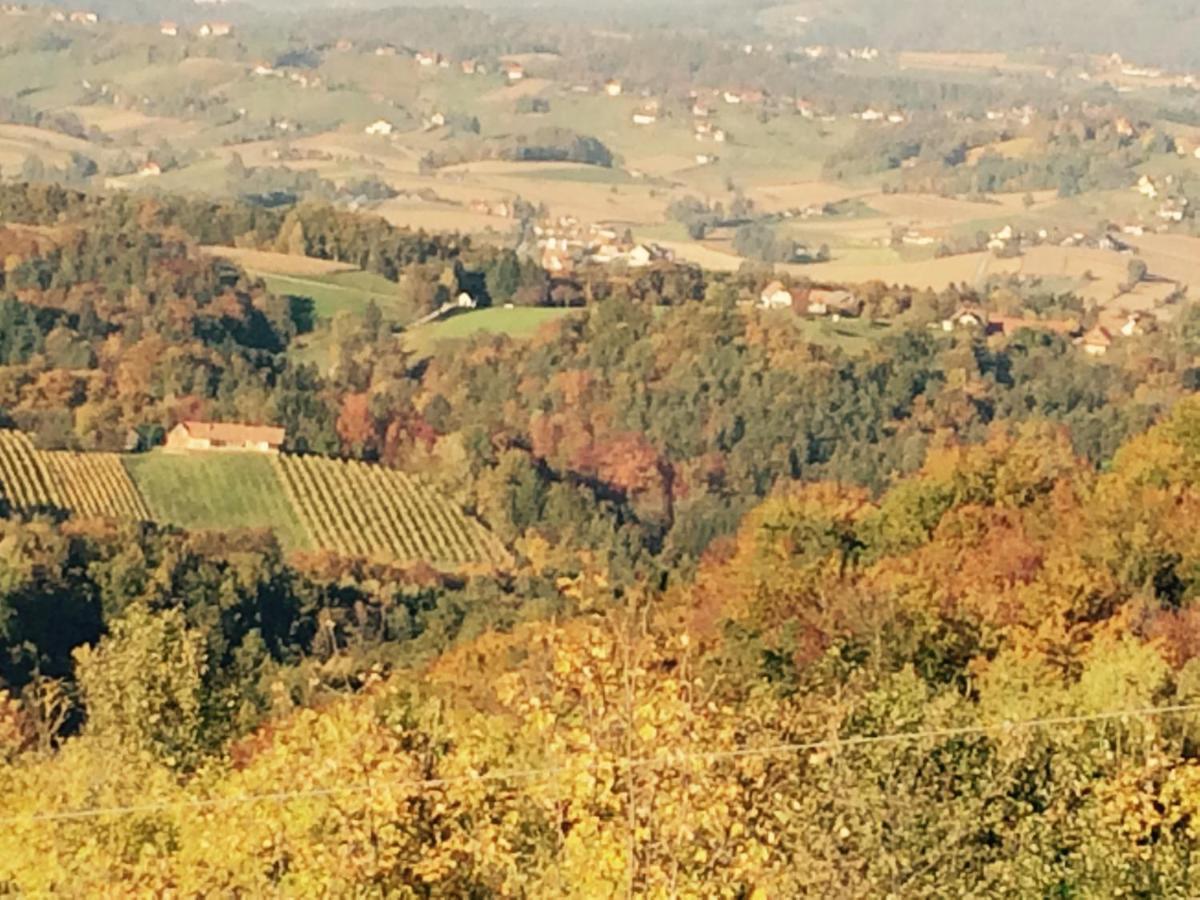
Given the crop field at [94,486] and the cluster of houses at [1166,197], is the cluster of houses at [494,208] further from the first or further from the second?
the crop field at [94,486]

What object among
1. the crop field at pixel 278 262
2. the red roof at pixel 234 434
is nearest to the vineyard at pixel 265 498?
the red roof at pixel 234 434

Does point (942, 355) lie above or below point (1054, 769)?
below

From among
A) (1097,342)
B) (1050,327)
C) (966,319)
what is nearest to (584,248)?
(966,319)

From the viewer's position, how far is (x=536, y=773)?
1245 cm

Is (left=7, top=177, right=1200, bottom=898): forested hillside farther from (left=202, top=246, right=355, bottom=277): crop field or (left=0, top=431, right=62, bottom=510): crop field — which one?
(left=202, top=246, right=355, bottom=277): crop field

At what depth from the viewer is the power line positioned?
11.5 meters

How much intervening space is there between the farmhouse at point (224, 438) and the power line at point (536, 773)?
49.6 metres

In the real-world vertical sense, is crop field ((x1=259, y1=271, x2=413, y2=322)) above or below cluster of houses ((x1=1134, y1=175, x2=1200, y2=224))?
above

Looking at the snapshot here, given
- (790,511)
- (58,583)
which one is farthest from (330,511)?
(790,511)

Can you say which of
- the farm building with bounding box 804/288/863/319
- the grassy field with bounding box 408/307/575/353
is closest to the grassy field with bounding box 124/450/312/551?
the grassy field with bounding box 408/307/575/353

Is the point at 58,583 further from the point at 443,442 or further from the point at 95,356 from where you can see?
the point at 95,356

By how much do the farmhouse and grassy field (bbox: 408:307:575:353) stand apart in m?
17.7

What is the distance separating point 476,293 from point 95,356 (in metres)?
19.1

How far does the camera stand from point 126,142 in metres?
164
